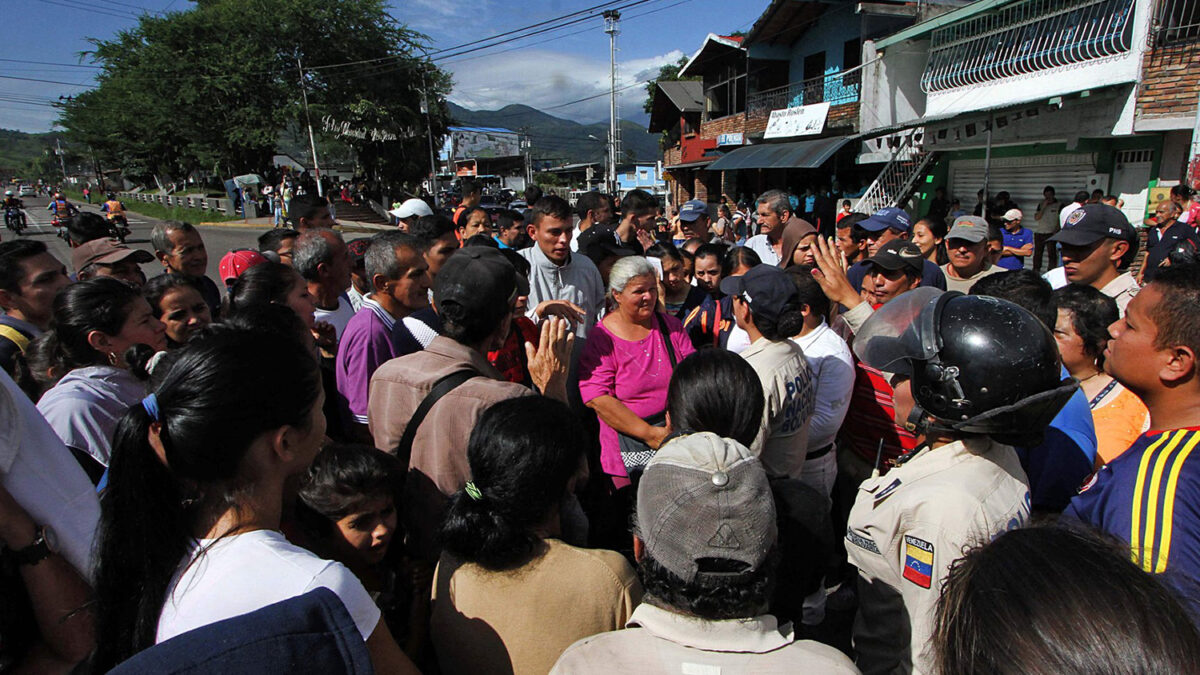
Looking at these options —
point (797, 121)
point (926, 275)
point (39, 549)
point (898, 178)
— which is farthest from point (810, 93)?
point (39, 549)

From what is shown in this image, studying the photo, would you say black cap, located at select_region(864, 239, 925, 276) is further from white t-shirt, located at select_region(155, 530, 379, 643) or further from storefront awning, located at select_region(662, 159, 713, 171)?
storefront awning, located at select_region(662, 159, 713, 171)

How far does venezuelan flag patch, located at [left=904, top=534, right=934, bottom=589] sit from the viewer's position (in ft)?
4.75

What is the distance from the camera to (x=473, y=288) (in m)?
2.16

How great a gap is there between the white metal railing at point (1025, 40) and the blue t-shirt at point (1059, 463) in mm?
11287

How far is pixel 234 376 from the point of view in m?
1.25

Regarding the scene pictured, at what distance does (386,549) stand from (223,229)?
2909cm

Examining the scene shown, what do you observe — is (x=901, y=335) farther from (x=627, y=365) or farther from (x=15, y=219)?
(x=15, y=219)

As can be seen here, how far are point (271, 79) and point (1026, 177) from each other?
35415mm

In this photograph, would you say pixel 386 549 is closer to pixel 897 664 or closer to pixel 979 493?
pixel 897 664

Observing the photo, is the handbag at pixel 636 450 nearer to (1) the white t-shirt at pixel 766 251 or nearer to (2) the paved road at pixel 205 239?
(1) the white t-shirt at pixel 766 251

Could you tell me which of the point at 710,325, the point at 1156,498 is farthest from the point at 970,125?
the point at 1156,498

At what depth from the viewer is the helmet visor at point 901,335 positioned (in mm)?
1561

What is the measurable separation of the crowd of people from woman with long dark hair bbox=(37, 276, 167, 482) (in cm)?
1

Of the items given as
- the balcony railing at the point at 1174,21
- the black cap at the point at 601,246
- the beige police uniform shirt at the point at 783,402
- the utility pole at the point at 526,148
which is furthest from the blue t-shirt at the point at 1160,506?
the utility pole at the point at 526,148
